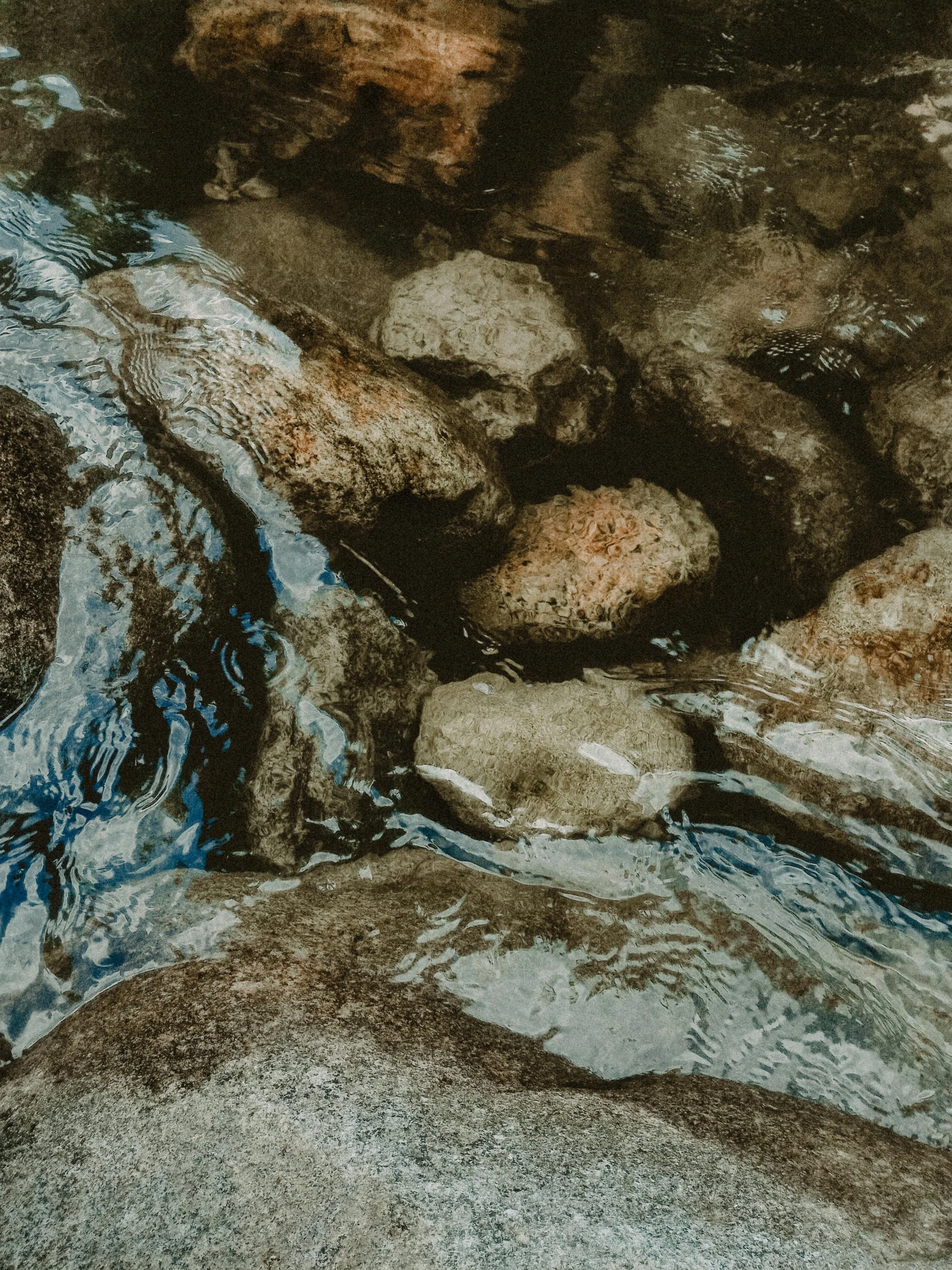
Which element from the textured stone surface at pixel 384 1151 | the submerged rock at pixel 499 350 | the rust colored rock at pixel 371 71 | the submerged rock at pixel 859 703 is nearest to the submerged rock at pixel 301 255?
the submerged rock at pixel 499 350

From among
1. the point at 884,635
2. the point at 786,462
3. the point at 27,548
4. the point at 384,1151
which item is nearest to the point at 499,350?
the point at 786,462

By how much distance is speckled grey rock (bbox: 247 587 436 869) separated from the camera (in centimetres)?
302

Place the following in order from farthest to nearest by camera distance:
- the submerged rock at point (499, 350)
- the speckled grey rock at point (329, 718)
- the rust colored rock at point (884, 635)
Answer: the submerged rock at point (499, 350), the rust colored rock at point (884, 635), the speckled grey rock at point (329, 718)

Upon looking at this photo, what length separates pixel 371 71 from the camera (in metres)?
4.04

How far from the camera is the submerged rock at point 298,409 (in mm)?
3156

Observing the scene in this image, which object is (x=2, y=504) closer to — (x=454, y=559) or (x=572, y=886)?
(x=454, y=559)

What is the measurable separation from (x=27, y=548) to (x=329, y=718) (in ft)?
4.05

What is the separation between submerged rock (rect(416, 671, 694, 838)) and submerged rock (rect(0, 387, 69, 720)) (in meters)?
1.46

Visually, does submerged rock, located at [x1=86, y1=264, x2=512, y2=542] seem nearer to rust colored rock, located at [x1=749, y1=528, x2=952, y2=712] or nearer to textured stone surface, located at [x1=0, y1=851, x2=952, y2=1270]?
rust colored rock, located at [x1=749, y1=528, x2=952, y2=712]

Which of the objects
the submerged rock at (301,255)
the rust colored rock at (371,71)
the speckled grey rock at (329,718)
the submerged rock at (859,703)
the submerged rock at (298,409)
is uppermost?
the rust colored rock at (371,71)

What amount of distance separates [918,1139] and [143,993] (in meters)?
2.39

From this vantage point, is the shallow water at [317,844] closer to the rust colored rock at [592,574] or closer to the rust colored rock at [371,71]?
the rust colored rock at [592,574]

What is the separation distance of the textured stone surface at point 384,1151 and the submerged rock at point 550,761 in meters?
0.85

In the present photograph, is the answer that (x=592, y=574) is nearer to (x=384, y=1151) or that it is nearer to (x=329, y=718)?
(x=329, y=718)
